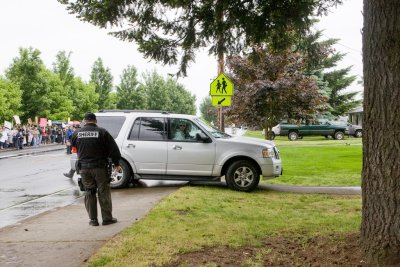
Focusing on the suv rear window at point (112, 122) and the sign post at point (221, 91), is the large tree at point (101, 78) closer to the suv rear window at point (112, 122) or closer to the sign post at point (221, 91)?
the sign post at point (221, 91)

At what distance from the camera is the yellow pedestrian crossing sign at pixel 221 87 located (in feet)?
45.3

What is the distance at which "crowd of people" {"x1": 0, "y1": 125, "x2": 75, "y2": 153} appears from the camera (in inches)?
1219

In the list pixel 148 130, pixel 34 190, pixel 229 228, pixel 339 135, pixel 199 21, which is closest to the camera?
pixel 229 228

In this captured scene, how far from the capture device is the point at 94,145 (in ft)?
22.9

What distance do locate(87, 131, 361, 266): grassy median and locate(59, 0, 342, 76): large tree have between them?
9.31ft

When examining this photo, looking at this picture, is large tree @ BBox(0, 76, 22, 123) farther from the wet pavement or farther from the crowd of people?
the wet pavement

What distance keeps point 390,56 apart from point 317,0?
408cm

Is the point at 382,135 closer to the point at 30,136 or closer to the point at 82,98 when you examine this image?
the point at 30,136

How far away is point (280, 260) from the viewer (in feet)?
15.9

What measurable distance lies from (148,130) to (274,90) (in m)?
7.19

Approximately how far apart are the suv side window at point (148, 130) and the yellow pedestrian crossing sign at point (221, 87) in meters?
2.93

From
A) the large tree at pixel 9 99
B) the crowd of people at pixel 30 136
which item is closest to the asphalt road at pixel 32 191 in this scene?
the crowd of people at pixel 30 136

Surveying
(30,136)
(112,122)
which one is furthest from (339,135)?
(112,122)

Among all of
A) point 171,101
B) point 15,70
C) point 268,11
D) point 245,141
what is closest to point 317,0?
point 268,11
